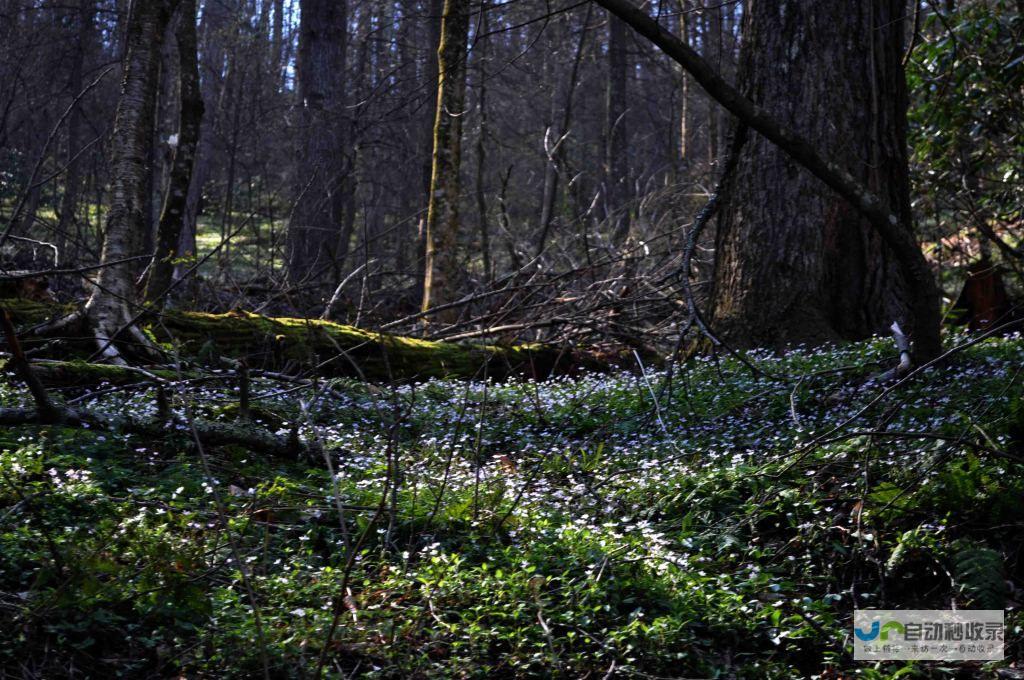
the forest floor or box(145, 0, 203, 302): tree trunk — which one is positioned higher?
box(145, 0, 203, 302): tree trunk

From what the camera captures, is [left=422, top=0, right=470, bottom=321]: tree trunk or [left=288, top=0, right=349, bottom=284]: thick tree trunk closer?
[left=422, top=0, right=470, bottom=321]: tree trunk

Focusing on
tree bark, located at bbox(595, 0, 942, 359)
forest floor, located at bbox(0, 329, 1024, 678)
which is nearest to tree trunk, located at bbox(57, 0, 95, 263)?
forest floor, located at bbox(0, 329, 1024, 678)

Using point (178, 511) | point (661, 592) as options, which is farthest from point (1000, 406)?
point (178, 511)

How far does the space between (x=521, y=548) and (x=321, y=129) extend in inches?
519

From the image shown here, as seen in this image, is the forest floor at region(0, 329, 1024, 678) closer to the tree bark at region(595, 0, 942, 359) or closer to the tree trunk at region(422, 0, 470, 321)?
the tree bark at region(595, 0, 942, 359)

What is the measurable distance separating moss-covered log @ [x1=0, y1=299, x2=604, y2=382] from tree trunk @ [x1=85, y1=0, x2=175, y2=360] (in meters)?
0.30

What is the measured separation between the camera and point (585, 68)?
30938 mm

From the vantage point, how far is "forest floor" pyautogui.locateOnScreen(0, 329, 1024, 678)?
3445mm

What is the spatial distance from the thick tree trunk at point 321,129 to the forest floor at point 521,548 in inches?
383

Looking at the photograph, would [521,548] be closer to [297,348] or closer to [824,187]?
[297,348]

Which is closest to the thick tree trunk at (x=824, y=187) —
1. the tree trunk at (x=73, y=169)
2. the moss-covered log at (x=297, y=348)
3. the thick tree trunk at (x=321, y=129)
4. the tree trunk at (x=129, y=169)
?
the moss-covered log at (x=297, y=348)

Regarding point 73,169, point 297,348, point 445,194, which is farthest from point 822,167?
point 73,169

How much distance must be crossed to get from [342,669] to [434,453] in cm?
253

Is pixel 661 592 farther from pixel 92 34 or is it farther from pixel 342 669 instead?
pixel 92 34
